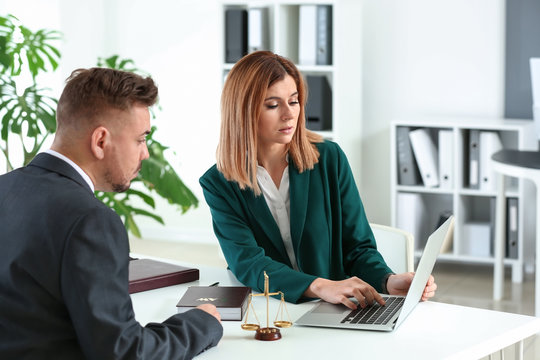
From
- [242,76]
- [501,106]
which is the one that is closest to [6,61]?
[242,76]

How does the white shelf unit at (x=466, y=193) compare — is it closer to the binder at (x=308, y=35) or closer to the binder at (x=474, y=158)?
the binder at (x=474, y=158)

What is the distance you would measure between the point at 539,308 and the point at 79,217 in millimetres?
2964

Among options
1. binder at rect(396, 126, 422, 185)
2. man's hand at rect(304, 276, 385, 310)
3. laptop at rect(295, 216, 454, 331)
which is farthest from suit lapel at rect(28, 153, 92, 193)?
binder at rect(396, 126, 422, 185)

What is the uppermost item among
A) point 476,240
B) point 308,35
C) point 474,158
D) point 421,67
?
point 308,35

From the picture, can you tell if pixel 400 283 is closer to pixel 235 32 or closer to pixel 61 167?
pixel 61 167

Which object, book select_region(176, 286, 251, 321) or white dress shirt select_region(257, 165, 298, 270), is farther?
white dress shirt select_region(257, 165, 298, 270)

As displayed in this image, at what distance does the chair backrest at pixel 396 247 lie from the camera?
255 centimetres

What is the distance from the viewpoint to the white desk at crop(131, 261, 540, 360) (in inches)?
67.4

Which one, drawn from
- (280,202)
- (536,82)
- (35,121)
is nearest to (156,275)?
(280,202)

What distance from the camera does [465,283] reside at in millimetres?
4941

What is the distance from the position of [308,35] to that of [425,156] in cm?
103

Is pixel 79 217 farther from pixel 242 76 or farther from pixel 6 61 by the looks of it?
pixel 6 61

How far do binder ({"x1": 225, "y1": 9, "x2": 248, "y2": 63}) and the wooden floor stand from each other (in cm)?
133

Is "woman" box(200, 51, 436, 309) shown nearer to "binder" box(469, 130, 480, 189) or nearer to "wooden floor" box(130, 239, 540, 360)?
"wooden floor" box(130, 239, 540, 360)
